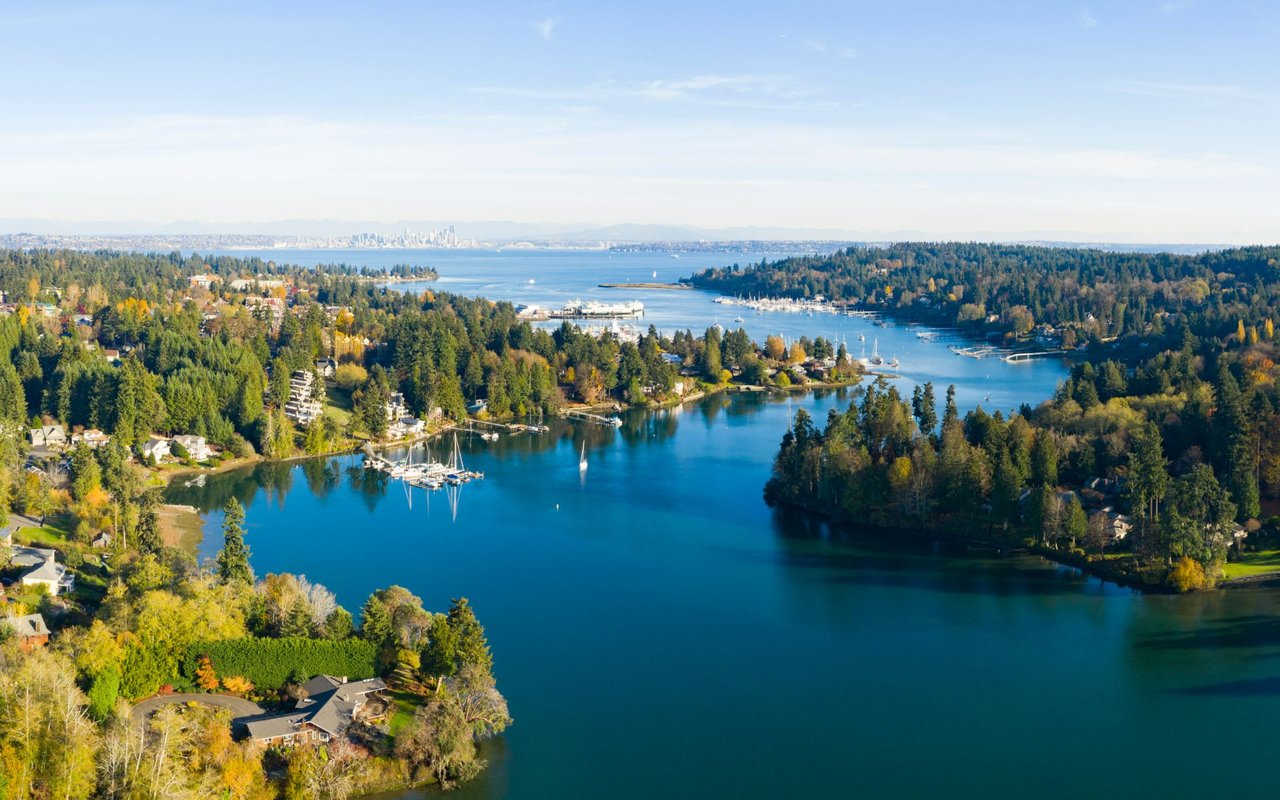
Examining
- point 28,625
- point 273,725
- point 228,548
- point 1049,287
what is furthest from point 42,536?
point 1049,287

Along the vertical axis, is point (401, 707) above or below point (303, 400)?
below

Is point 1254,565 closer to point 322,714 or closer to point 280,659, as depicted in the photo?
point 322,714

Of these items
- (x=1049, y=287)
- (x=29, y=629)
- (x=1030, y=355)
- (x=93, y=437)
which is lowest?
(x=29, y=629)

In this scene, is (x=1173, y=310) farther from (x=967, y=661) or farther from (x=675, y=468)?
(x=967, y=661)

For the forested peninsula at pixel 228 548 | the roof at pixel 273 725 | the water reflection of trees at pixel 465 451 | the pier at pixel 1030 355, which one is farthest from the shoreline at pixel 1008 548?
the pier at pixel 1030 355

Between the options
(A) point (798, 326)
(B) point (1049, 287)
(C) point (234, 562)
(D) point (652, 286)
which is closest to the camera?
(C) point (234, 562)

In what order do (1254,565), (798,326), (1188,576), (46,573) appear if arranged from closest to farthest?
(46,573), (1188,576), (1254,565), (798,326)

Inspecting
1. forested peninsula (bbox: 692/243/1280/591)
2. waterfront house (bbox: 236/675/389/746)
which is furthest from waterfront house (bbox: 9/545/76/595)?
forested peninsula (bbox: 692/243/1280/591)

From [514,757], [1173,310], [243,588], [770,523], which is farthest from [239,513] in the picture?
[1173,310]
